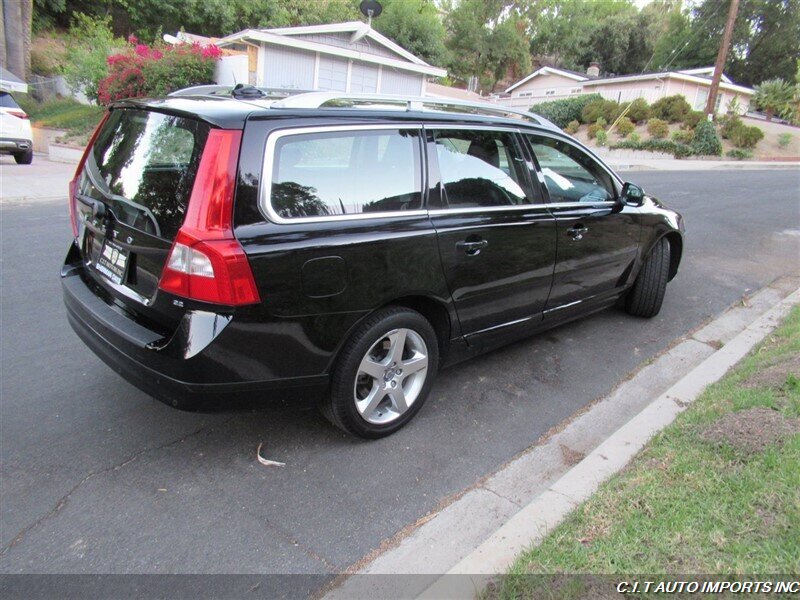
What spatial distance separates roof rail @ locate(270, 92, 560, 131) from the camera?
2.79 m

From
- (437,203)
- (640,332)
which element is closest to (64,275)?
(437,203)

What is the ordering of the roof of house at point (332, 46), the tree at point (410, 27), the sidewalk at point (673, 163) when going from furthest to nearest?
1. the tree at point (410, 27)
2. the roof of house at point (332, 46)
3. the sidewalk at point (673, 163)

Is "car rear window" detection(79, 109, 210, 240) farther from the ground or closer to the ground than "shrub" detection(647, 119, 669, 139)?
closer to the ground

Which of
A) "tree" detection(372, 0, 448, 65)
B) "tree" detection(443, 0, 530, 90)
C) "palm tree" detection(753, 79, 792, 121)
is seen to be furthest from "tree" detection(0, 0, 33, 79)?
"palm tree" detection(753, 79, 792, 121)

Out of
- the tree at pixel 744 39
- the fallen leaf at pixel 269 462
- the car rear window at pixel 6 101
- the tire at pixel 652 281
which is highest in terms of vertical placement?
the tree at pixel 744 39

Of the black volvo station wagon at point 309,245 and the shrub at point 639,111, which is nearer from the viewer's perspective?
the black volvo station wagon at point 309,245

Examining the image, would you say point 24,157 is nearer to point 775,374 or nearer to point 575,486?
point 575,486

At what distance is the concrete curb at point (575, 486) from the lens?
2154 mm

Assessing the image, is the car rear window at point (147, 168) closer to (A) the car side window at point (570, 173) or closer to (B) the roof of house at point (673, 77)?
(A) the car side window at point (570, 173)

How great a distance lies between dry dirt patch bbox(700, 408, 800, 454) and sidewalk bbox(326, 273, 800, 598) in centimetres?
35

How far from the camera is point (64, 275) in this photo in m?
3.26

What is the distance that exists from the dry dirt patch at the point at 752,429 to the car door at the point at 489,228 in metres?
1.32

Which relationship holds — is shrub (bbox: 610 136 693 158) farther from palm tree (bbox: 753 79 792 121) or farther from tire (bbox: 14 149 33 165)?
tire (bbox: 14 149 33 165)

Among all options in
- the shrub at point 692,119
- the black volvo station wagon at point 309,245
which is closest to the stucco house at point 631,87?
the shrub at point 692,119
